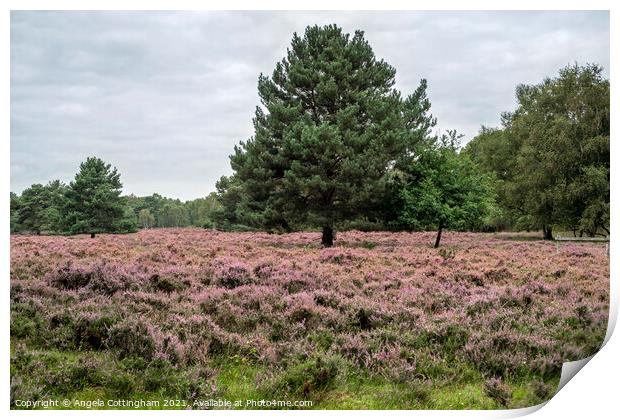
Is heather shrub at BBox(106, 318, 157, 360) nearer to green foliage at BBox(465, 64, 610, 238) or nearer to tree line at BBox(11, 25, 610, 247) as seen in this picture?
tree line at BBox(11, 25, 610, 247)

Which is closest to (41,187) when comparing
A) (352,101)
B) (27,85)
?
(27,85)

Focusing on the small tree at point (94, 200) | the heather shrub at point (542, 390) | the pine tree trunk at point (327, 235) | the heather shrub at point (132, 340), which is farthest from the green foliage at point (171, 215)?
the pine tree trunk at point (327, 235)

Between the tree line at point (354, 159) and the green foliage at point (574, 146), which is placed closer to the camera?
the green foliage at point (574, 146)

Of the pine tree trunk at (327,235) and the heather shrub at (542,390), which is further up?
the pine tree trunk at (327,235)

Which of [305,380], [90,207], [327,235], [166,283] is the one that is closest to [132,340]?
[305,380]

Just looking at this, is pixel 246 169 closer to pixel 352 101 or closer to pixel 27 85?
pixel 352 101

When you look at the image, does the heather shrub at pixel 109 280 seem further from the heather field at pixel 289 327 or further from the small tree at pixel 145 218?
the small tree at pixel 145 218

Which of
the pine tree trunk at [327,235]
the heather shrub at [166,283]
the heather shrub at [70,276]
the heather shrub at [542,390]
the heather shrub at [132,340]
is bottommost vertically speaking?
the heather shrub at [542,390]

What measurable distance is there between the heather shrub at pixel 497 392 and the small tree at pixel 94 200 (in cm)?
511

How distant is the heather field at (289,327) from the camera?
188 inches

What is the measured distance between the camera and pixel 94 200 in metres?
6.99

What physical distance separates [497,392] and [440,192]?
34.5 feet

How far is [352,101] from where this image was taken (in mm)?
13906

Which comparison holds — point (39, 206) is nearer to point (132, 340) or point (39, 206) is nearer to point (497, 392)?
point (132, 340)
